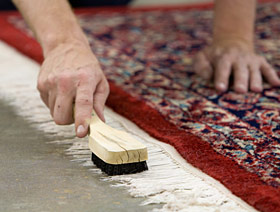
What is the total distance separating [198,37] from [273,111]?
0.92m

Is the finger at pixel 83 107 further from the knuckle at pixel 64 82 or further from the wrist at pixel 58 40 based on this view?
the wrist at pixel 58 40

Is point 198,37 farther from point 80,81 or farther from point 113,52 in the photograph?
point 80,81

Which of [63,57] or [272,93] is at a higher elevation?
[63,57]

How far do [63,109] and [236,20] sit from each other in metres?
0.75

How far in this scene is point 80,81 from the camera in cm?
91

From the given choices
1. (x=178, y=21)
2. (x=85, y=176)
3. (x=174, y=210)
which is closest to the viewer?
(x=174, y=210)

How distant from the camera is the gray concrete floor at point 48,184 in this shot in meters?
0.72

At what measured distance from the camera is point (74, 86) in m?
0.91

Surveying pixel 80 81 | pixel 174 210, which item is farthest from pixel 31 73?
pixel 174 210

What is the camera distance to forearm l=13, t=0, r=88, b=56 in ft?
3.32

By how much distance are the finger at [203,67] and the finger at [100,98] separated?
1.79ft

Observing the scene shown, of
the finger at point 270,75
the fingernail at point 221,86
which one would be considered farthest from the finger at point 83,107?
the finger at point 270,75

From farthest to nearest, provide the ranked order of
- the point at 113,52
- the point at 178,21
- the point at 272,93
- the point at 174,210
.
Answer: the point at 178,21 → the point at 113,52 → the point at 272,93 → the point at 174,210

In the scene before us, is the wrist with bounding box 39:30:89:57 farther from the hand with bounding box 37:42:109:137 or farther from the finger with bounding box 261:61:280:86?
the finger with bounding box 261:61:280:86
